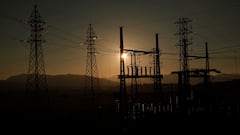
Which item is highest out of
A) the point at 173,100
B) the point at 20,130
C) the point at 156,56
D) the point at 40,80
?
the point at 156,56

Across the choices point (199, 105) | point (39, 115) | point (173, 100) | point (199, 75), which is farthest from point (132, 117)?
point (39, 115)

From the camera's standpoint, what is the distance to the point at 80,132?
24203 mm

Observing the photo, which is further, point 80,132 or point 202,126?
point 80,132

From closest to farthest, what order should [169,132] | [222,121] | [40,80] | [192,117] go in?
[169,132] < [222,121] < [192,117] < [40,80]

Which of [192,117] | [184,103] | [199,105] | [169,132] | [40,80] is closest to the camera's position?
[169,132]

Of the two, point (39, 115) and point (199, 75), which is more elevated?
point (199, 75)

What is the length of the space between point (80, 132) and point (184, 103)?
9603mm

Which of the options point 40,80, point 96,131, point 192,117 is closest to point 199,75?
point 192,117

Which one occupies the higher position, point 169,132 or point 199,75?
point 199,75

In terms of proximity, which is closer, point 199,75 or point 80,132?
point 80,132

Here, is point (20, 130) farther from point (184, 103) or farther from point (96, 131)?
point (184, 103)

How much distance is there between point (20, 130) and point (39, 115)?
29.4 ft

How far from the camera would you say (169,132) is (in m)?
20.9

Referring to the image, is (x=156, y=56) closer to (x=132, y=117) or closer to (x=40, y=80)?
(x=132, y=117)
